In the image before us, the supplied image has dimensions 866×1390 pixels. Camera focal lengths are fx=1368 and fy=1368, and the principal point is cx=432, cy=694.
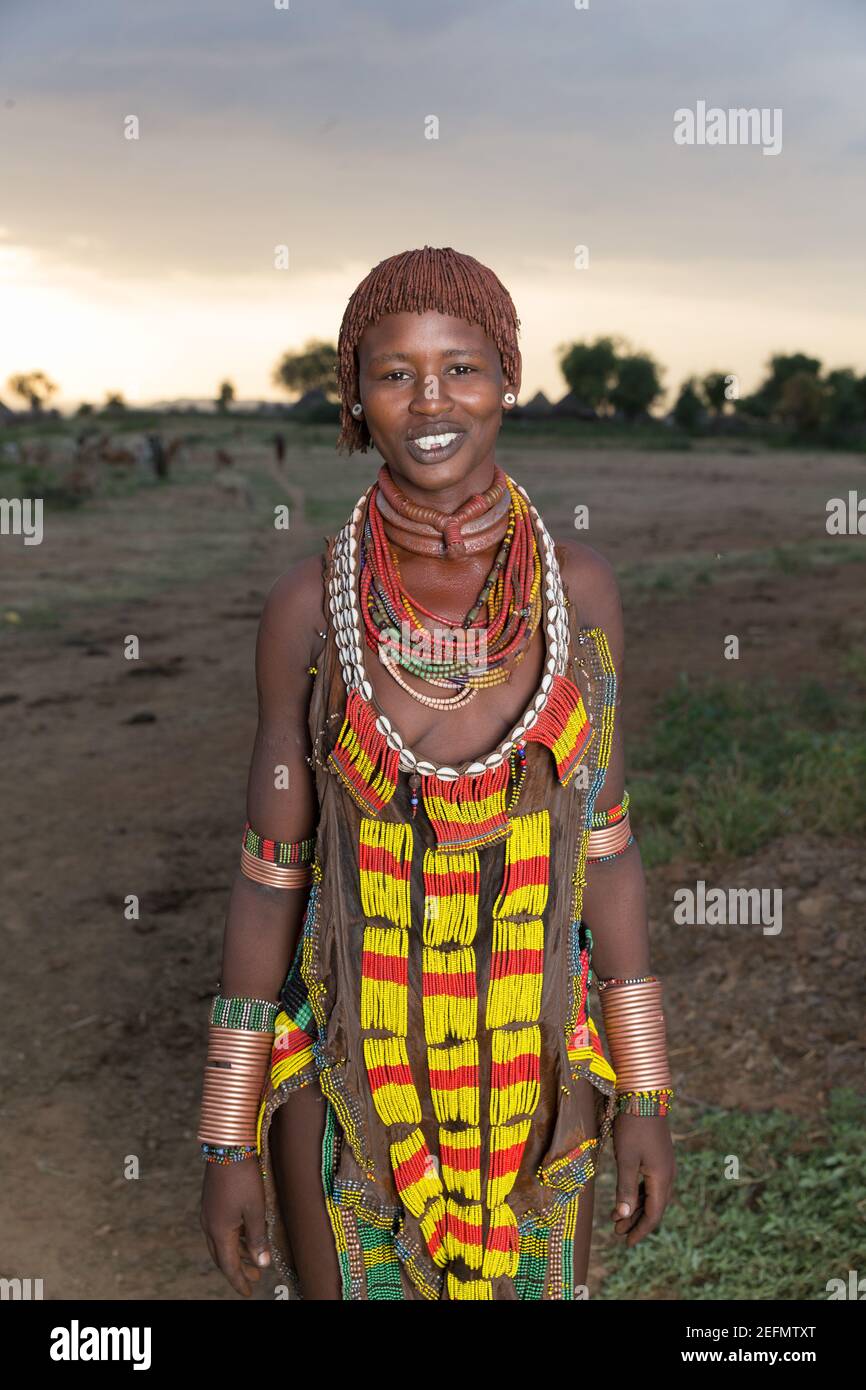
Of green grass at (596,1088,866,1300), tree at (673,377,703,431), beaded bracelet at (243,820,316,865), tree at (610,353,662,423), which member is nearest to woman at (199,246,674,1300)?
beaded bracelet at (243,820,316,865)

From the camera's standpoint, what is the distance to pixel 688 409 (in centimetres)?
5006

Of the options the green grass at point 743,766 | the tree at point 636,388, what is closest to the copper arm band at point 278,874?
the green grass at point 743,766

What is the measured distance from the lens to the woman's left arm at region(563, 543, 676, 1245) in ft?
7.44

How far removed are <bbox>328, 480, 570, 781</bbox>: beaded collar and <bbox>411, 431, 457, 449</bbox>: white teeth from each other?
0.39 feet

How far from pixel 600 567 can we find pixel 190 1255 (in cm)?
243

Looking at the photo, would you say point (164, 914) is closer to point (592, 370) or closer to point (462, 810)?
point (462, 810)

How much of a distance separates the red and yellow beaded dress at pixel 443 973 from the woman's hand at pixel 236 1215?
14 centimetres

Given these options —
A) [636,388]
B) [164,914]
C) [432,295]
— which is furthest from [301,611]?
[636,388]

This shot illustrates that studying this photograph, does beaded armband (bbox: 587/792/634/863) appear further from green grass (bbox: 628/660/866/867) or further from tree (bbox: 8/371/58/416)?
tree (bbox: 8/371/58/416)

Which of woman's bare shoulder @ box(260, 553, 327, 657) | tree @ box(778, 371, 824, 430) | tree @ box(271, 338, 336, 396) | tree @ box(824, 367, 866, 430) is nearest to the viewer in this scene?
woman's bare shoulder @ box(260, 553, 327, 657)

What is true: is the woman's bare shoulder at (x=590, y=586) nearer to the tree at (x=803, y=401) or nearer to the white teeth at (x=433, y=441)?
the white teeth at (x=433, y=441)

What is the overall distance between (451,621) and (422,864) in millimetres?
376

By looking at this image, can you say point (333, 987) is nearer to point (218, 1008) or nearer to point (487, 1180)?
point (218, 1008)

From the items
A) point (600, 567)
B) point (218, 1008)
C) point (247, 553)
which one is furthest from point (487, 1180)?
point (247, 553)
